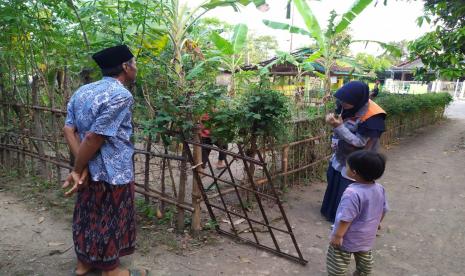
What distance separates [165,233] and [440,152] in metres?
7.50

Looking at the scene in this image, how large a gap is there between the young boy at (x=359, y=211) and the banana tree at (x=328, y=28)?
149 inches

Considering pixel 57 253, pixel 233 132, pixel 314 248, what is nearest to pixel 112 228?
pixel 57 253

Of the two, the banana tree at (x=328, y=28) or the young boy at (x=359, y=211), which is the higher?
the banana tree at (x=328, y=28)

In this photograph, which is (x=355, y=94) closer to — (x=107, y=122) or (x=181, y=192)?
(x=181, y=192)

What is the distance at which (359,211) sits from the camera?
7.75ft

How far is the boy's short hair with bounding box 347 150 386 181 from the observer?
7.57ft

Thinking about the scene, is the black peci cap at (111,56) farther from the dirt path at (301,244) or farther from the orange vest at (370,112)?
the orange vest at (370,112)

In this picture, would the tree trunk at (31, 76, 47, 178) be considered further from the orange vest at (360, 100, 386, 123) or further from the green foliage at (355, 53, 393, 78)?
the green foliage at (355, 53, 393, 78)

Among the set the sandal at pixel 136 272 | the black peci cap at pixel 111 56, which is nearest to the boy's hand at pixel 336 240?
the sandal at pixel 136 272

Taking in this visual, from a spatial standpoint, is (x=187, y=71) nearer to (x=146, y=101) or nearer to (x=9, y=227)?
(x=146, y=101)

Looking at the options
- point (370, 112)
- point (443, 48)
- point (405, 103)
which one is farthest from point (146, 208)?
point (405, 103)

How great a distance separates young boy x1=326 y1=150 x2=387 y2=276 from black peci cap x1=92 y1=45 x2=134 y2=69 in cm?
170

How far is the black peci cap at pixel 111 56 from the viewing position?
7.50 ft

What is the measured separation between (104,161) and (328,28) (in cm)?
503
